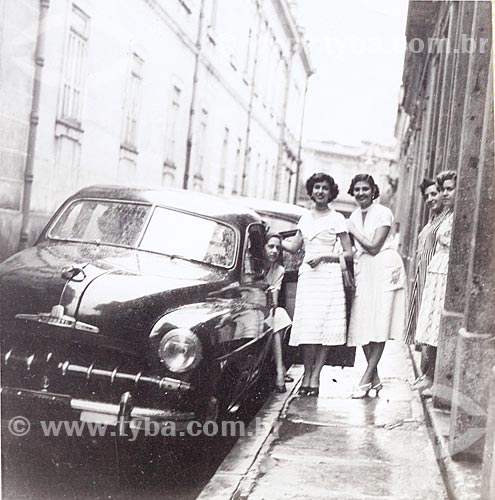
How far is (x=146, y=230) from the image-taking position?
407 cm

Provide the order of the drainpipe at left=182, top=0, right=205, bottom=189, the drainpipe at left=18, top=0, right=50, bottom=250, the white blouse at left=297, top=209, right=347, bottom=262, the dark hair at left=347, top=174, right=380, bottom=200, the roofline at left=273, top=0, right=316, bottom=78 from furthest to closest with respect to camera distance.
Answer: the white blouse at left=297, top=209, right=347, bottom=262 < the dark hair at left=347, top=174, right=380, bottom=200 < the roofline at left=273, top=0, right=316, bottom=78 < the drainpipe at left=182, top=0, right=205, bottom=189 < the drainpipe at left=18, top=0, right=50, bottom=250

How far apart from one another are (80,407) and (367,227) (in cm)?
204

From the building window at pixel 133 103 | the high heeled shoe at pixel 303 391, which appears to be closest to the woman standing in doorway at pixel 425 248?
the high heeled shoe at pixel 303 391

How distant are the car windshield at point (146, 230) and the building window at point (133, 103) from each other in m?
0.32

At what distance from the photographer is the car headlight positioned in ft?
11.8

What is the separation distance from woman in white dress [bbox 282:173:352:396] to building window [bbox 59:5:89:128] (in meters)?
1.71

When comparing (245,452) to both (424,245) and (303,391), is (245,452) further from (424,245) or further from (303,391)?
(424,245)

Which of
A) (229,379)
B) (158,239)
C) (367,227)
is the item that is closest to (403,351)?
(367,227)

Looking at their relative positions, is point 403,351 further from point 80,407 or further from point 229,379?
point 80,407

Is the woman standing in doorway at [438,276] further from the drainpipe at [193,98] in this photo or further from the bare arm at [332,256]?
the drainpipe at [193,98]

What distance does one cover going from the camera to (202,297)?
13.3 ft

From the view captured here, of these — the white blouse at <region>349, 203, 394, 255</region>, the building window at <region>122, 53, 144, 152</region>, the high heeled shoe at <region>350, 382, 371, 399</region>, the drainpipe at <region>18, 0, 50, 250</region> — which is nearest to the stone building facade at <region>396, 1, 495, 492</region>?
the white blouse at <region>349, 203, 394, 255</region>

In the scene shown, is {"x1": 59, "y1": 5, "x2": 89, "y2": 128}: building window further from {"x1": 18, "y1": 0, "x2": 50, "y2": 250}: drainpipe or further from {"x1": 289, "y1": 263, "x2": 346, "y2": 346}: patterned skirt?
{"x1": 289, "y1": 263, "x2": 346, "y2": 346}: patterned skirt

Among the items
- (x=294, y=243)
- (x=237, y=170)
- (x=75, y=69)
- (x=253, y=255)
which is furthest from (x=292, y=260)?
(x=75, y=69)
